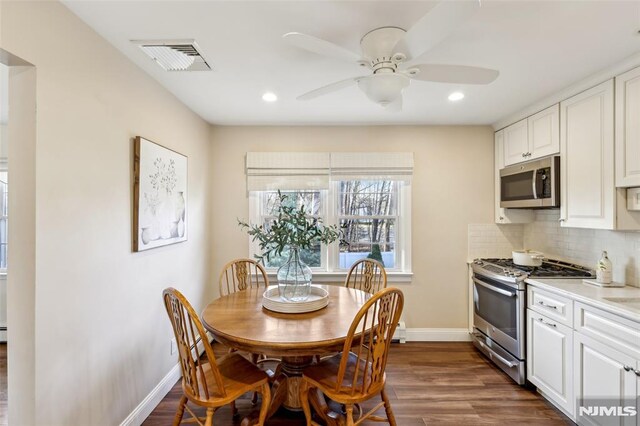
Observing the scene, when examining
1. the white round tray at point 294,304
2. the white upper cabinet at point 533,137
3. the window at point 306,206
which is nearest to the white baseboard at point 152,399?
the white round tray at point 294,304

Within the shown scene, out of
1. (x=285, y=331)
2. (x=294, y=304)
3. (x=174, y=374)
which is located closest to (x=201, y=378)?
(x=285, y=331)

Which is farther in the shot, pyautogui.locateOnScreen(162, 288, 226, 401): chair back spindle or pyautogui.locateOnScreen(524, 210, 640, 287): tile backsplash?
pyautogui.locateOnScreen(524, 210, 640, 287): tile backsplash

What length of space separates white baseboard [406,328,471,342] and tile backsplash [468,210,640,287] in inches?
33.7

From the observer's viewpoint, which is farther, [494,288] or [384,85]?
[494,288]

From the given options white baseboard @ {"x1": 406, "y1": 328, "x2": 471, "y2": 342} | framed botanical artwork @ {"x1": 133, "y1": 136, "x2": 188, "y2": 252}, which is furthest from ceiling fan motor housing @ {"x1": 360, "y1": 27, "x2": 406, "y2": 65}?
white baseboard @ {"x1": 406, "y1": 328, "x2": 471, "y2": 342}

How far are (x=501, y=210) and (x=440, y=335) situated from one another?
1535mm

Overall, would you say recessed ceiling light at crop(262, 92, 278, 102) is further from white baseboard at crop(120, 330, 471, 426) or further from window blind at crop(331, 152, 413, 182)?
white baseboard at crop(120, 330, 471, 426)

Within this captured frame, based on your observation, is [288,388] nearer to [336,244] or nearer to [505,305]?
[336,244]

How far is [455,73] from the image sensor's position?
1675 millimetres

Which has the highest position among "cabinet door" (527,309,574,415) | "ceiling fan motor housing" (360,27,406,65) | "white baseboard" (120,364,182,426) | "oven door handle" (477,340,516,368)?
"ceiling fan motor housing" (360,27,406,65)

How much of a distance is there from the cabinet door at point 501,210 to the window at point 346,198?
96 cm

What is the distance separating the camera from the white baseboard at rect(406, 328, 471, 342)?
134 inches

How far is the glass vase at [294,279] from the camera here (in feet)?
7.08

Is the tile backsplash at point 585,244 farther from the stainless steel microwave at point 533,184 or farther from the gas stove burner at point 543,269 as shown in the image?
the stainless steel microwave at point 533,184
